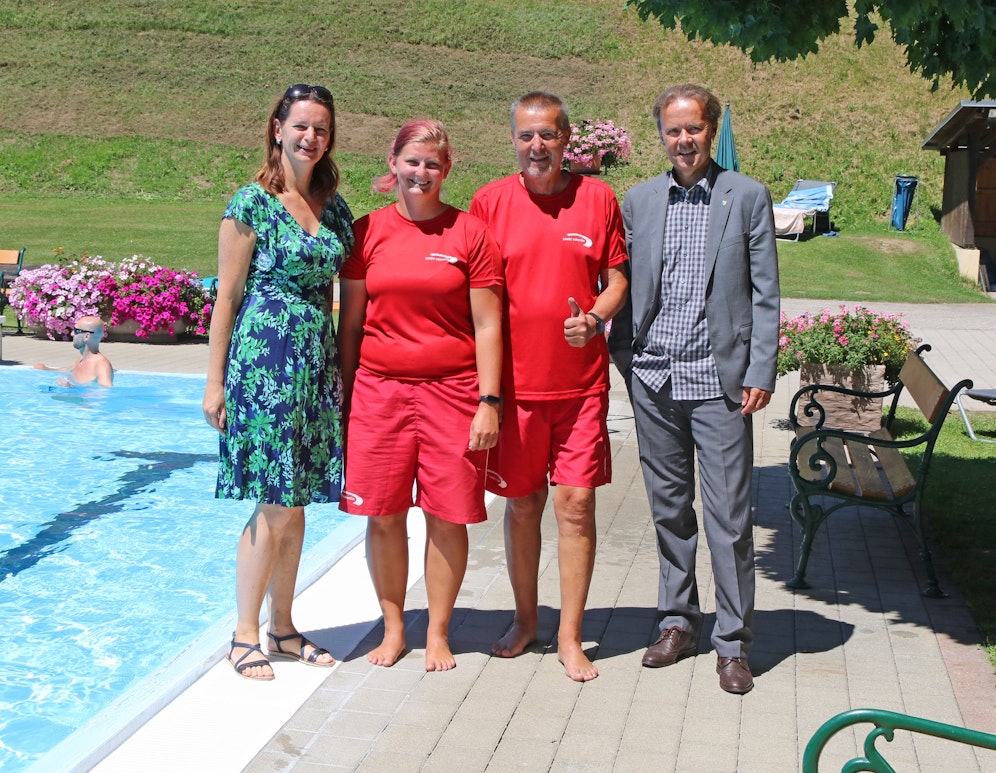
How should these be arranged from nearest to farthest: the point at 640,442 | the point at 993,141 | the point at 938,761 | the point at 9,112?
the point at 938,761 < the point at 640,442 < the point at 993,141 < the point at 9,112

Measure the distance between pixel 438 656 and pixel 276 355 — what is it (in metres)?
1.28

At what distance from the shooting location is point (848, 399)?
28.2 ft

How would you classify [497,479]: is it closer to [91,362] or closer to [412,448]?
[412,448]

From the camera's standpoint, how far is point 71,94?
36.4 m

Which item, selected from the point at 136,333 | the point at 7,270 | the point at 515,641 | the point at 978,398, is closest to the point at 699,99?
the point at 515,641

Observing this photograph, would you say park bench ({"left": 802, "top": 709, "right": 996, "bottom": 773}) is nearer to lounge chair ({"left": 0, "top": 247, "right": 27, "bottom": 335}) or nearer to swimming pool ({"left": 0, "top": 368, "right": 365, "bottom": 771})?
swimming pool ({"left": 0, "top": 368, "right": 365, "bottom": 771})

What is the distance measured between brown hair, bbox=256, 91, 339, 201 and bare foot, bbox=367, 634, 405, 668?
5.50ft

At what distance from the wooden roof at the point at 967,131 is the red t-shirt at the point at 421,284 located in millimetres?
18321

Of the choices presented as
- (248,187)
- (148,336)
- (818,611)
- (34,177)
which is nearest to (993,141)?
(148,336)

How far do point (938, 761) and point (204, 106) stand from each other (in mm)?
36112

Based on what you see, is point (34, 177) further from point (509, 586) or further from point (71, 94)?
point (509, 586)

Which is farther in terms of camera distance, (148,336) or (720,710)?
(148,336)

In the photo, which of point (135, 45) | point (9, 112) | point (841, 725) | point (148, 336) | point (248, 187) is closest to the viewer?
point (841, 725)

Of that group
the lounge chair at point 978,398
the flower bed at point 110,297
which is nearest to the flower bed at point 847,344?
the lounge chair at point 978,398
